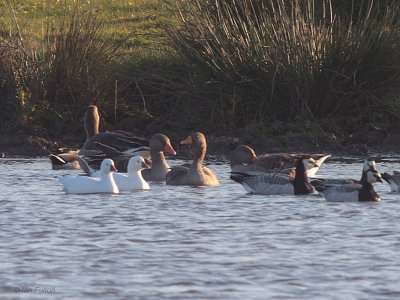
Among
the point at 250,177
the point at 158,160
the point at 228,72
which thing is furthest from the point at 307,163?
the point at 228,72

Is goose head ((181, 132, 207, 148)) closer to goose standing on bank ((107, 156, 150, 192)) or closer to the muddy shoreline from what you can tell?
goose standing on bank ((107, 156, 150, 192))

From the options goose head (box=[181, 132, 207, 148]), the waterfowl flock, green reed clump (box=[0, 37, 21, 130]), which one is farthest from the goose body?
green reed clump (box=[0, 37, 21, 130])

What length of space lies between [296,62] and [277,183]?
5.06 meters

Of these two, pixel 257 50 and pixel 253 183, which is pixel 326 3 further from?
pixel 253 183

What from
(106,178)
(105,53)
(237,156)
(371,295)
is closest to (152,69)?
(105,53)

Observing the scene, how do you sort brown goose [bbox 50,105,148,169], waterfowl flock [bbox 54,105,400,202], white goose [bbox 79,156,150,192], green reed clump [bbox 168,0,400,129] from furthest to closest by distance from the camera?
green reed clump [bbox 168,0,400,129]
brown goose [bbox 50,105,148,169]
white goose [bbox 79,156,150,192]
waterfowl flock [bbox 54,105,400,202]

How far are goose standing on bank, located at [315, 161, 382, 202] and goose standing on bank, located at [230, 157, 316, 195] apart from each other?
69 cm

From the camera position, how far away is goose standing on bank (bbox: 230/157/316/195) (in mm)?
15172

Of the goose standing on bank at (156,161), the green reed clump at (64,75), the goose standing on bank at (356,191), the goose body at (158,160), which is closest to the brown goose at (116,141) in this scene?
the goose standing on bank at (156,161)

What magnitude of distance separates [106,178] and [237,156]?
2.79 metres

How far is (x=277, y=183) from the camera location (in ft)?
50.1

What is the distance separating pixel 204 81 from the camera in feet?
67.8

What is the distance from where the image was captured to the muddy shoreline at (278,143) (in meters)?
19.7

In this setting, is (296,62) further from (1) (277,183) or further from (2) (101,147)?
(1) (277,183)
